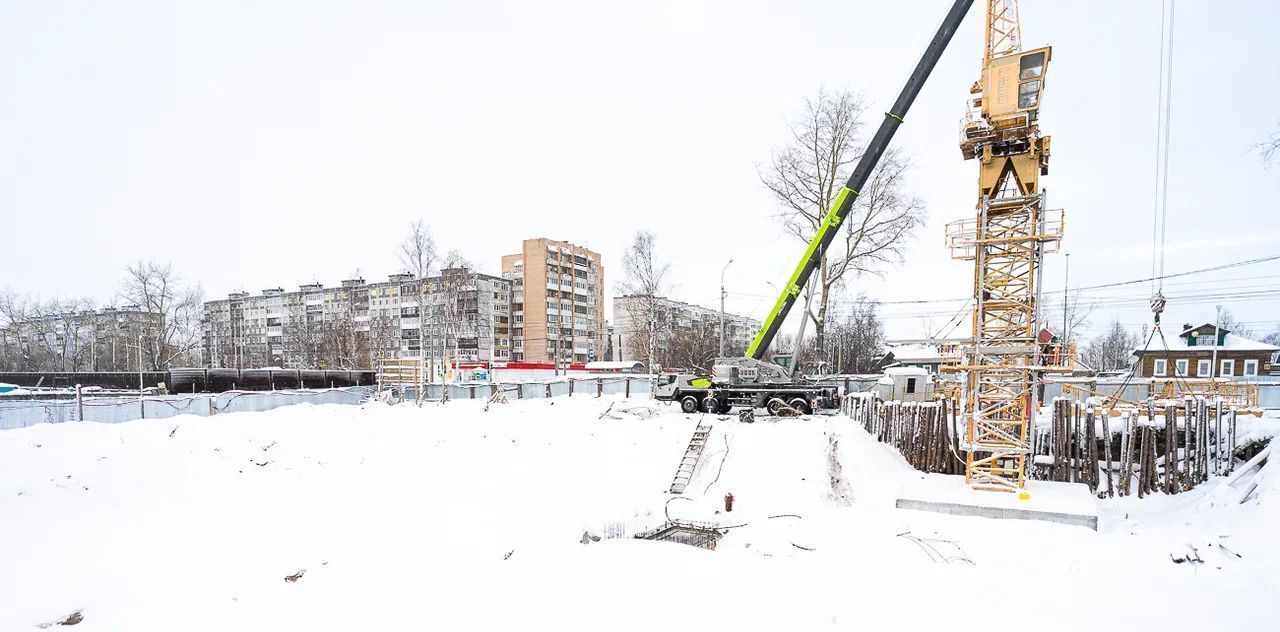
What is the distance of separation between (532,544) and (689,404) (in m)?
11.0

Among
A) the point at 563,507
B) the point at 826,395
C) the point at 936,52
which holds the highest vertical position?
the point at 936,52

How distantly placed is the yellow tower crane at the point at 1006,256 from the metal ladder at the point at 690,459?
578cm

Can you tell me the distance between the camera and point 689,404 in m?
20.2

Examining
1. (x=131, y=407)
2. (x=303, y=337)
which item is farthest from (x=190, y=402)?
(x=303, y=337)

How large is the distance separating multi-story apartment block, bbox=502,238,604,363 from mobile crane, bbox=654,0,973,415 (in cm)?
3935

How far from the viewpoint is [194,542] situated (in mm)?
8828

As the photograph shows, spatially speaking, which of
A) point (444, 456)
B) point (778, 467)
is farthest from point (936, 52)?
point (444, 456)

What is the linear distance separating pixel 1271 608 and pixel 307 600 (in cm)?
1187

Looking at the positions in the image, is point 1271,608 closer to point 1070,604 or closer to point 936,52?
point 1070,604

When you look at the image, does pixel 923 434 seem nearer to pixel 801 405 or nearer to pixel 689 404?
pixel 801 405

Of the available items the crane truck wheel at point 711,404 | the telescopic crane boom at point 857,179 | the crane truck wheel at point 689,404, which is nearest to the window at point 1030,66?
the telescopic crane boom at point 857,179

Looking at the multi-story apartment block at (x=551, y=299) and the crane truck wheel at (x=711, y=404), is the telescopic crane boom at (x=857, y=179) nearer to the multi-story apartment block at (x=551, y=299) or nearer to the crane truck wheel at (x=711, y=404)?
the crane truck wheel at (x=711, y=404)

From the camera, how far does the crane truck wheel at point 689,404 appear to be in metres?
20.2

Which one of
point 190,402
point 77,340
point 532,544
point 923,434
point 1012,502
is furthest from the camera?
point 77,340
